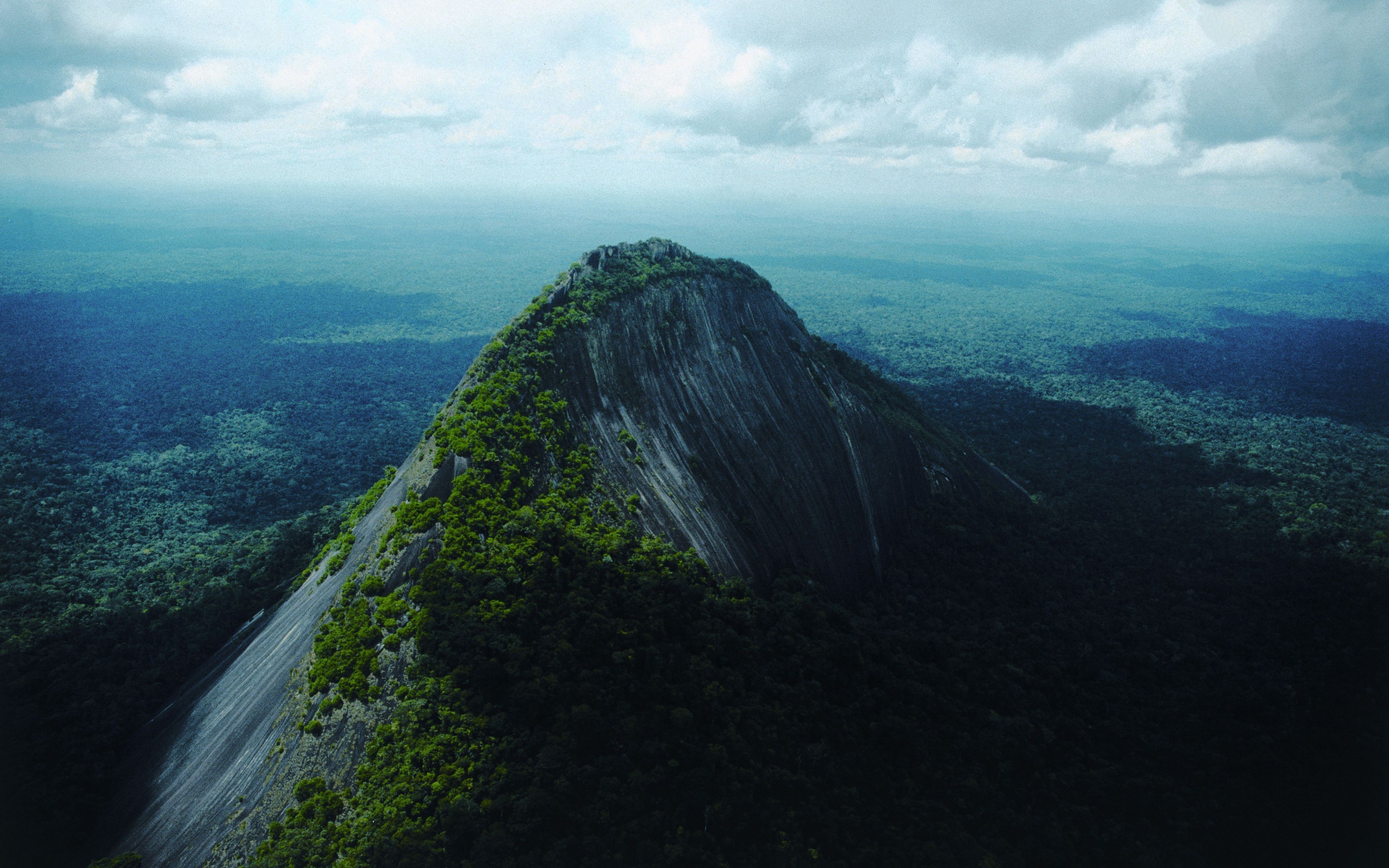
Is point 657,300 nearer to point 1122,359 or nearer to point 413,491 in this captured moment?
point 413,491

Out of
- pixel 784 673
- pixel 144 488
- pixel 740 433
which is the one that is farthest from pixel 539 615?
pixel 144 488

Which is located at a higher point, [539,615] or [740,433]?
[740,433]

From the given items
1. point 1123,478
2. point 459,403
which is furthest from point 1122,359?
point 459,403

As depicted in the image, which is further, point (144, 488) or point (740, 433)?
A: point (144, 488)

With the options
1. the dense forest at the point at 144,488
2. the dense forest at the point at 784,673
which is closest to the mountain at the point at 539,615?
the dense forest at the point at 784,673

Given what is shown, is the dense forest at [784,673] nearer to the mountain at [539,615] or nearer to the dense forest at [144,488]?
the mountain at [539,615]

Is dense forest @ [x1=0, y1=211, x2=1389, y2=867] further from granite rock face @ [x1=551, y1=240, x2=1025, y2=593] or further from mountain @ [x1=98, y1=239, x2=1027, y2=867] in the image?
granite rock face @ [x1=551, y1=240, x2=1025, y2=593]

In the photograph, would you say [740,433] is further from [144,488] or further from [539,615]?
[144,488]

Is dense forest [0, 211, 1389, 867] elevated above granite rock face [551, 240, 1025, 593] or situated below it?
below

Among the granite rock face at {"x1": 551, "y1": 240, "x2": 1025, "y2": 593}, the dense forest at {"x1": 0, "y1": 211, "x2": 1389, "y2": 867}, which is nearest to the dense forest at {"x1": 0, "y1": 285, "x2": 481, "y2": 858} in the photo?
the dense forest at {"x1": 0, "y1": 211, "x2": 1389, "y2": 867}
